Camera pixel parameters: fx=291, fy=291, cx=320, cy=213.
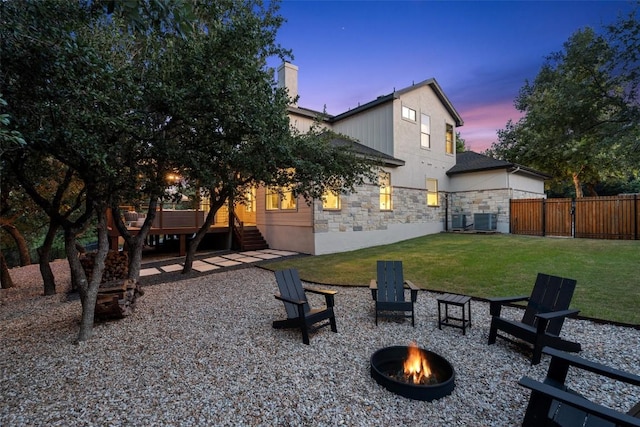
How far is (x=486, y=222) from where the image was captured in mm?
15562

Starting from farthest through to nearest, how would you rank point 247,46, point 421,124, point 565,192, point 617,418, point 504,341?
point 565,192, point 421,124, point 247,46, point 504,341, point 617,418

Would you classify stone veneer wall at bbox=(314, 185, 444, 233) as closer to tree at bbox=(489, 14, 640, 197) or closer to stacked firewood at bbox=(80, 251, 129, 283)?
tree at bbox=(489, 14, 640, 197)

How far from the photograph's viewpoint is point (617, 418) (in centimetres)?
164

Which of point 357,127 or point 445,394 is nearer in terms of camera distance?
point 445,394

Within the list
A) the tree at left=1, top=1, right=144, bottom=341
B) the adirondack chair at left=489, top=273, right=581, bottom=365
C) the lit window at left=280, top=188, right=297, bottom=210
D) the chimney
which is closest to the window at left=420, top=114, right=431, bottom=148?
the chimney

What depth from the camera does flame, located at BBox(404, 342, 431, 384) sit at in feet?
10.3

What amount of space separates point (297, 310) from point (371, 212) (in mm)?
9234

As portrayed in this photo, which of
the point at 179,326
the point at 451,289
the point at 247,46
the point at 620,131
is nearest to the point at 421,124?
the point at 620,131

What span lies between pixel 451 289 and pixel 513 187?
12.2 meters

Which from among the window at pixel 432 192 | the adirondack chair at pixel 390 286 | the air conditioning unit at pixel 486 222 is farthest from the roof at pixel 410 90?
the adirondack chair at pixel 390 286

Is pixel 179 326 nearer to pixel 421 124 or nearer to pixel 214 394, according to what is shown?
pixel 214 394

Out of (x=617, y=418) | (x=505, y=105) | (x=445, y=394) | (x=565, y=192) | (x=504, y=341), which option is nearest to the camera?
(x=617, y=418)

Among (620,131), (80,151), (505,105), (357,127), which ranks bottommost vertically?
(80,151)

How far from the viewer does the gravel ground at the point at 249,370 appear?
262 centimetres
